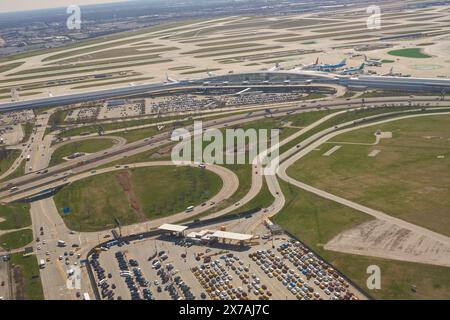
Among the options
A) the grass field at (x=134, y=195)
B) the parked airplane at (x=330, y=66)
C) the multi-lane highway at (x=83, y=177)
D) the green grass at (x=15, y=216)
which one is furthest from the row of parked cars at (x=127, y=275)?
the parked airplane at (x=330, y=66)

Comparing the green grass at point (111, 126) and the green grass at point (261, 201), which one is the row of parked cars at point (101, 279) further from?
the green grass at point (111, 126)

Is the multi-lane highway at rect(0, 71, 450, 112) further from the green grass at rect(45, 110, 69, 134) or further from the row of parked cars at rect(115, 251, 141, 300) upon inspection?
the row of parked cars at rect(115, 251, 141, 300)

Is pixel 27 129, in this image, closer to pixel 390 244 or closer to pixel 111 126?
pixel 111 126

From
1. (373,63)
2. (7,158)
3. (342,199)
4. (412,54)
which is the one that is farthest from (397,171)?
(412,54)
